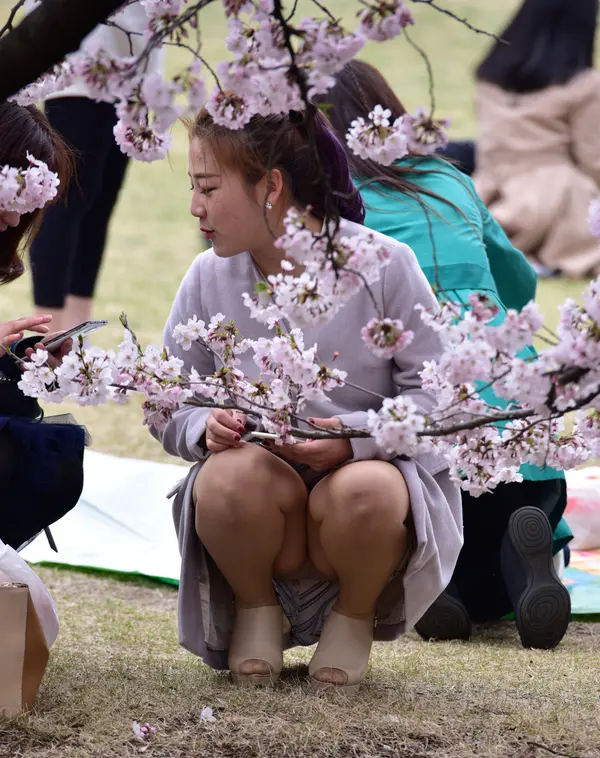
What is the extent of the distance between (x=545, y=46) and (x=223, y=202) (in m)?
6.77

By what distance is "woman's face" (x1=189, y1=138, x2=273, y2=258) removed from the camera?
1855mm

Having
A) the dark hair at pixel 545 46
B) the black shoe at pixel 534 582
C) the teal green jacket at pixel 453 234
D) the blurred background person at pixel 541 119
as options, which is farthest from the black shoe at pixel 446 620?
the dark hair at pixel 545 46

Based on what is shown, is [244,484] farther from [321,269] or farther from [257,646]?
[321,269]

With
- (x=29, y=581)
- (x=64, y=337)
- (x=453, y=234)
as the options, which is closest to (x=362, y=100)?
(x=453, y=234)

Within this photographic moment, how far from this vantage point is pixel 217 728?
1.59 meters

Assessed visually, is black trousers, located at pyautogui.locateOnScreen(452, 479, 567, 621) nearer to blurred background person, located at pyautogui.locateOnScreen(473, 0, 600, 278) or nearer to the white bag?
the white bag

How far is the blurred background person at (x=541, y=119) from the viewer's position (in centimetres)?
759

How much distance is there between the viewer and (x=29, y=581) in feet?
5.63

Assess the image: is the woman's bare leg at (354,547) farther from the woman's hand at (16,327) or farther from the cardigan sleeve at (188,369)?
the woman's hand at (16,327)

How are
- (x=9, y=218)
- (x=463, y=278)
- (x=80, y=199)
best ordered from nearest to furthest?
(x=9, y=218) < (x=463, y=278) < (x=80, y=199)

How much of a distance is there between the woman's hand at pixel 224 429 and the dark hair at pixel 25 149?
0.50m

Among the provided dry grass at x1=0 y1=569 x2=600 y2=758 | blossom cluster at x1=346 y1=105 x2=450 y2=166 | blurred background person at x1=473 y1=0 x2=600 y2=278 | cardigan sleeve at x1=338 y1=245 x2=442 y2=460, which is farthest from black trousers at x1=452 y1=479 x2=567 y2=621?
blurred background person at x1=473 y1=0 x2=600 y2=278

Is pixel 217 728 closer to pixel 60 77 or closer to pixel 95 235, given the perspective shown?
pixel 60 77

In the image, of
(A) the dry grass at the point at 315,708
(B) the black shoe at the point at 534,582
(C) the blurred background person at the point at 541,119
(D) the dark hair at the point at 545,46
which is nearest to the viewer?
(A) the dry grass at the point at 315,708
